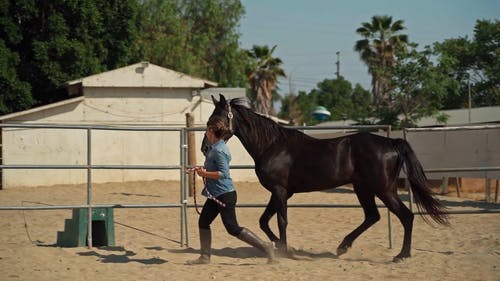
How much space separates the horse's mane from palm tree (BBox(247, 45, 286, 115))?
115 feet

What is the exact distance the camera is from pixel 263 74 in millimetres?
43094

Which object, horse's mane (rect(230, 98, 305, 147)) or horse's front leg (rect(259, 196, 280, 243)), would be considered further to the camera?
horse's front leg (rect(259, 196, 280, 243))

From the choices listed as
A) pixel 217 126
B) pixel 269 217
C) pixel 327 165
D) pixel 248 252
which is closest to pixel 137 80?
pixel 248 252

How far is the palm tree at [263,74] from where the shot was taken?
42.9m

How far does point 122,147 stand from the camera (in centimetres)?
2047

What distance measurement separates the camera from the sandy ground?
629cm

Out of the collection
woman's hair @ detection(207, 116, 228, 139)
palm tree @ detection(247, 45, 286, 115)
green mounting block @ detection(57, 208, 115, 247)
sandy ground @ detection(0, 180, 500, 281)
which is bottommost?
sandy ground @ detection(0, 180, 500, 281)

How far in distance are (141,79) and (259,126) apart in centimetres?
1451

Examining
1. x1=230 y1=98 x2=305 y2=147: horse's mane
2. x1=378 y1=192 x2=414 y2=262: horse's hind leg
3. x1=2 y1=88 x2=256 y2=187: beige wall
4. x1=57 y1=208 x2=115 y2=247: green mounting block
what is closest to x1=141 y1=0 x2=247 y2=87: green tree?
x1=2 y1=88 x2=256 y2=187: beige wall

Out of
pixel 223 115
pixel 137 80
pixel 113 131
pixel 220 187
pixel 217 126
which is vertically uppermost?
pixel 137 80

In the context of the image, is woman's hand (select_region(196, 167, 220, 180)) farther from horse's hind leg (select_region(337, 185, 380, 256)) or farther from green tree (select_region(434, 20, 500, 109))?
green tree (select_region(434, 20, 500, 109))

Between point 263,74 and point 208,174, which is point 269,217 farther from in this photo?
point 263,74

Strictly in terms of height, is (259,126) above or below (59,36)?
below

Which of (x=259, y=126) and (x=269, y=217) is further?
(x=269, y=217)
